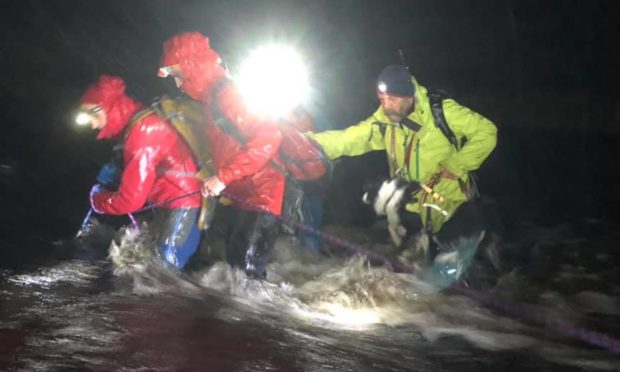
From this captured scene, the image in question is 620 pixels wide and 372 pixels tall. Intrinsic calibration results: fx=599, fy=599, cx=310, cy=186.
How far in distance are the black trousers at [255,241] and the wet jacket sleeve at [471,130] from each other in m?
1.79

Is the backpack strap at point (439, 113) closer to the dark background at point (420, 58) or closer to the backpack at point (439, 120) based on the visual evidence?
the backpack at point (439, 120)

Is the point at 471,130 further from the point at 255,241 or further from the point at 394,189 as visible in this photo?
the point at 255,241

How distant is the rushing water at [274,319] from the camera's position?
304cm

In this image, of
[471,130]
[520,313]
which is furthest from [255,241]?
[520,313]

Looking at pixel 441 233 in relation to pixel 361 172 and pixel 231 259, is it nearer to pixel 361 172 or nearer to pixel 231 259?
pixel 231 259

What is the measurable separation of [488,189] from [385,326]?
938 centimetres

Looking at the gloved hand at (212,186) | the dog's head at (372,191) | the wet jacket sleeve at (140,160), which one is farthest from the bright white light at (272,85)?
the dog's head at (372,191)

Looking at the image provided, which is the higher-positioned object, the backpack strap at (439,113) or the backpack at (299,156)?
the backpack strap at (439,113)

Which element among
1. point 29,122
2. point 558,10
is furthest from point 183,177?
point 558,10

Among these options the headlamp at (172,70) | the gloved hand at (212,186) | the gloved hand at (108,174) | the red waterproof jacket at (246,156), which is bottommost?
the gloved hand at (212,186)

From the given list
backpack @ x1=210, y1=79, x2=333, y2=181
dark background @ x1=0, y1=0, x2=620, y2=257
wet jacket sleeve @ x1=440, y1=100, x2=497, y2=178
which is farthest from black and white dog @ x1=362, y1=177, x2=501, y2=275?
dark background @ x1=0, y1=0, x2=620, y2=257

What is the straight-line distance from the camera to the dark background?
14.0 meters

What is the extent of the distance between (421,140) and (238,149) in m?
1.79

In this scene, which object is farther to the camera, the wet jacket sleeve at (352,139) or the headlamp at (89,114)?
the wet jacket sleeve at (352,139)
